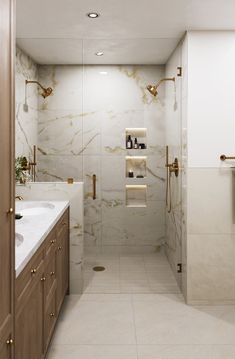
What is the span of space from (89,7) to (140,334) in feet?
7.95

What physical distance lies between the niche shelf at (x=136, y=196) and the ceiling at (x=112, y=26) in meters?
1.27

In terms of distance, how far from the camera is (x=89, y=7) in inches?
104

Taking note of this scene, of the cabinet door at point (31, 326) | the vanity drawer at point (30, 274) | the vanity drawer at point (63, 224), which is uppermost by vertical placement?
the vanity drawer at point (63, 224)

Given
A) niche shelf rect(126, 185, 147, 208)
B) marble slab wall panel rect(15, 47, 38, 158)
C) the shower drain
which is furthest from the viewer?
the shower drain

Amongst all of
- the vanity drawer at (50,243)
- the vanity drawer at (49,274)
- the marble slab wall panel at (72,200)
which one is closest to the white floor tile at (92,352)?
the vanity drawer at (49,274)

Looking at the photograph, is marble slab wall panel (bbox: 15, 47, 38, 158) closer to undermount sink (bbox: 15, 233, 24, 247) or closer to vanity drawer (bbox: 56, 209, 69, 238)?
vanity drawer (bbox: 56, 209, 69, 238)

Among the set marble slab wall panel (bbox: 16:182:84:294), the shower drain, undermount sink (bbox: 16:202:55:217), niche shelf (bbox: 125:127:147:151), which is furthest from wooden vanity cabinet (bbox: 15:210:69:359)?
niche shelf (bbox: 125:127:147:151)

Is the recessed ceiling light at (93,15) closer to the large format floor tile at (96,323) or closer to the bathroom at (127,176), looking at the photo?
the bathroom at (127,176)

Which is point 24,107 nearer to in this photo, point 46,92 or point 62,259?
point 46,92

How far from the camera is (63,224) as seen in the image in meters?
3.11

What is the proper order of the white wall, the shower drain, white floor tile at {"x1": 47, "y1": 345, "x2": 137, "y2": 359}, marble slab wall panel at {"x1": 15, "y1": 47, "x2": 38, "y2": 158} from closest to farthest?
white floor tile at {"x1": 47, "y1": 345, "x2": 137, "y2": 359} → the white wall → marble slab wall panel at {"x1": 15, "y1": 47, "x2": 38, "y2": 158} → the shower drain

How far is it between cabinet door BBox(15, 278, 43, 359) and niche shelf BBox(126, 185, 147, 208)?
6.06 ft

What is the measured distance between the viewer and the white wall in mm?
3139

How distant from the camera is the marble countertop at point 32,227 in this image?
1.72 metres
